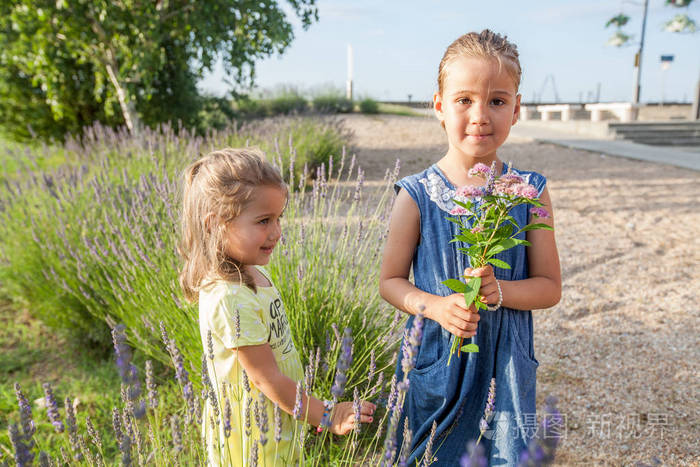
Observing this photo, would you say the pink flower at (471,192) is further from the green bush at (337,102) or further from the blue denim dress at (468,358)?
the green bush at (337,102)

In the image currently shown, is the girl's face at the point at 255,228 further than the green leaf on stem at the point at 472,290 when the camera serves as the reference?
Yes

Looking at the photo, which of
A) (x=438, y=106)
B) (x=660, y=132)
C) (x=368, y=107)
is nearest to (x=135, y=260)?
(x=438, y=106)

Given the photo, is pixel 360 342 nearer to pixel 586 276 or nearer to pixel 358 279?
pixel 358 279

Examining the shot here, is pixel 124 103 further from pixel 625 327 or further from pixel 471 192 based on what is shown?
pixel 471 192

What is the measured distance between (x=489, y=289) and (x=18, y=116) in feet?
35.3

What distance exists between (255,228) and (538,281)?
34.4 inches

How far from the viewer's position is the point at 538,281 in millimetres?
1564

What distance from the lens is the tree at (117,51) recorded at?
7711 millimetres

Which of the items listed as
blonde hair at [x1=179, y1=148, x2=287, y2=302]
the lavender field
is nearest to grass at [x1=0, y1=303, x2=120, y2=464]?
the lavender field

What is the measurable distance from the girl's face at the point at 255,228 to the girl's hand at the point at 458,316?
1.75ft

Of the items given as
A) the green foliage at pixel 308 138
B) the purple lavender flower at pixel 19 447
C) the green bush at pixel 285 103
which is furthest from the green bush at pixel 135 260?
the green bush at pixel 285 103

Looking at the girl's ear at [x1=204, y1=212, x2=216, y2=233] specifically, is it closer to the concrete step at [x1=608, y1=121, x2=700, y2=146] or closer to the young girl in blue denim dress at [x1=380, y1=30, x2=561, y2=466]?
the young girl in blue denim dress at [x1=380, y1=30, x2=561, y2=466]

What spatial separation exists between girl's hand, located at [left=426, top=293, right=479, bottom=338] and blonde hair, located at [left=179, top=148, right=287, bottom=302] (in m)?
0.57

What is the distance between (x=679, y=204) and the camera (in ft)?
23.4
